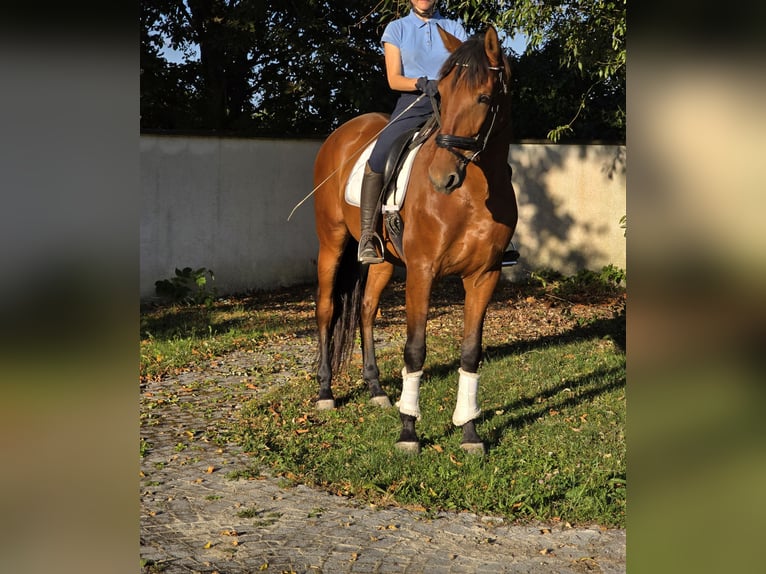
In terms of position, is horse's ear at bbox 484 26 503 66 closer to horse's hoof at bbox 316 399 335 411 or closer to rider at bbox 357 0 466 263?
rider at bbox 357 0 466 263

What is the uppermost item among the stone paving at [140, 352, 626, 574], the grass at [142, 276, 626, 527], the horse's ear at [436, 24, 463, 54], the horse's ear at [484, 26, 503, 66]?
the horse's ear at [436, 24, 463, 54]

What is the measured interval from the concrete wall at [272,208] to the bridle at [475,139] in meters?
8.88

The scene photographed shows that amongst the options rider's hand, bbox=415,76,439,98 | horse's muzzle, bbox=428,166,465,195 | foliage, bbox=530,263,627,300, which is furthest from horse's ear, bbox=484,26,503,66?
foliage, bbox=530,263,627,300

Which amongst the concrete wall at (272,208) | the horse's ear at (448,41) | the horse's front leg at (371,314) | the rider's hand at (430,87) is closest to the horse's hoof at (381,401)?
the horse's front leg at (371,314)

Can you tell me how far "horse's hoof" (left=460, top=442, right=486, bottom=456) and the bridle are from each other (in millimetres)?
1931

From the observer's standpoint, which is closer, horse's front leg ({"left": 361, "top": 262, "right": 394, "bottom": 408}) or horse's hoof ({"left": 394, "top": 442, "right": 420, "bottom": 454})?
horse's hoof ({"left": 394, "top": 442, "right": 420, "bottom": 454})

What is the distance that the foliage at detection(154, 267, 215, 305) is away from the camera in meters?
12.2

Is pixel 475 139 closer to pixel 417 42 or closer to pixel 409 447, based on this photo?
pixel 417 42

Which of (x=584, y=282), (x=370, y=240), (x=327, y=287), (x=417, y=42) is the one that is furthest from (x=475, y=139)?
(x=584, y=282)
